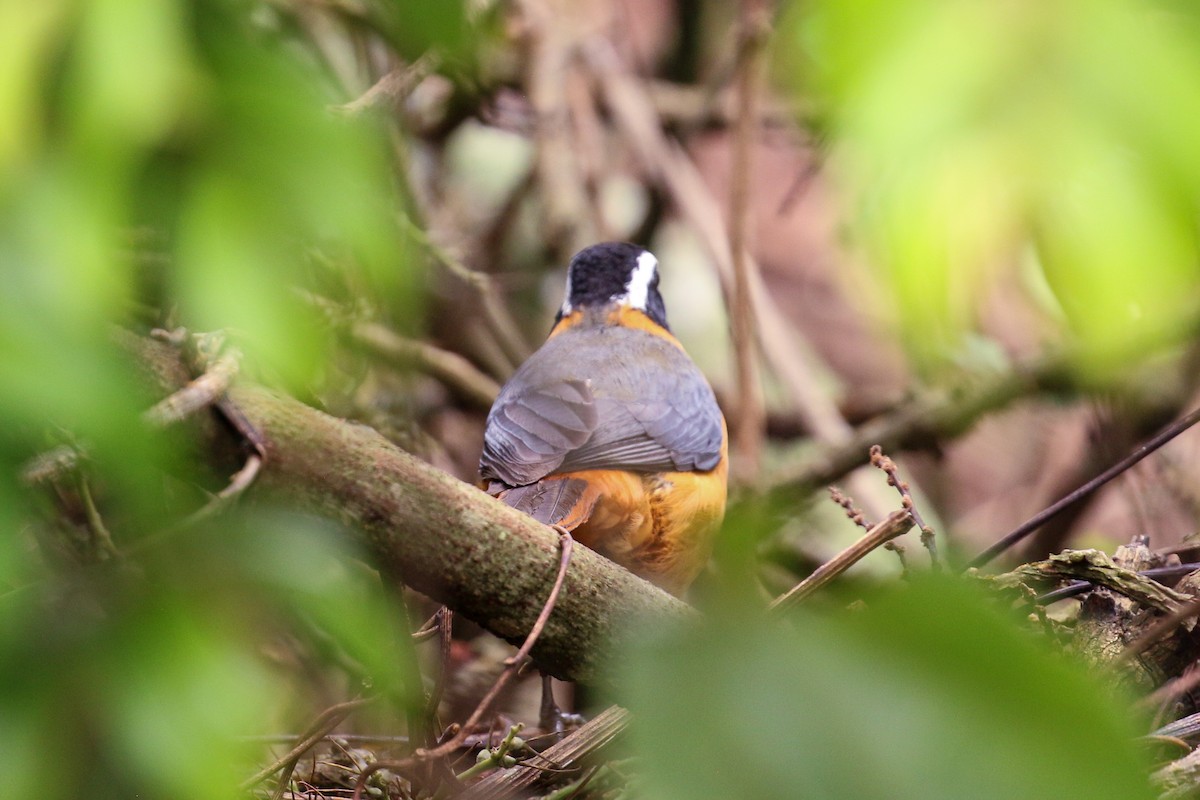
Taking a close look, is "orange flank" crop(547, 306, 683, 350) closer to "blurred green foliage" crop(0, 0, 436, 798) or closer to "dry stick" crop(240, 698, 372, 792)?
"dry stick" crop(240, 698, 372, 792)

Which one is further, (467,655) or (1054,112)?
(467,655)

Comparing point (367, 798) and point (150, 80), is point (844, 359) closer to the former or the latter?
point (367, 798)

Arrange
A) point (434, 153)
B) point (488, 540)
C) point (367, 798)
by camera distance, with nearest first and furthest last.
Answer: point (488, 540)
point (367, 798)
point (434, 153)

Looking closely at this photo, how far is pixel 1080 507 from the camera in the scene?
395 centimetres

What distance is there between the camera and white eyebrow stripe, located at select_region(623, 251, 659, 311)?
4.21 m

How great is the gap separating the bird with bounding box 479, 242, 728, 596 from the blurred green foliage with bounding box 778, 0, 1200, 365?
208 cm

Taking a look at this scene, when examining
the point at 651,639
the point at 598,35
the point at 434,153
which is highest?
the point at 598,35

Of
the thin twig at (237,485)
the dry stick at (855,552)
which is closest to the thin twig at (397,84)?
the thin twig at (237,485)

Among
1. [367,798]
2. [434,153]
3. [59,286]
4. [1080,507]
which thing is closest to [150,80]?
[59,286]

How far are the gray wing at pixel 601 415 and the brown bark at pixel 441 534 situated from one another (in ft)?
3.40

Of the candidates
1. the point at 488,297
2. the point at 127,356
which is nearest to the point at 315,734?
the point at 127,356

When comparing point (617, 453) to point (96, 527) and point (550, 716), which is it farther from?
point (96, 527)

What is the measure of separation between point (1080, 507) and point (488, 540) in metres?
2.70

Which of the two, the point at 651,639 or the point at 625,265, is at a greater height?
the point at 625,265
